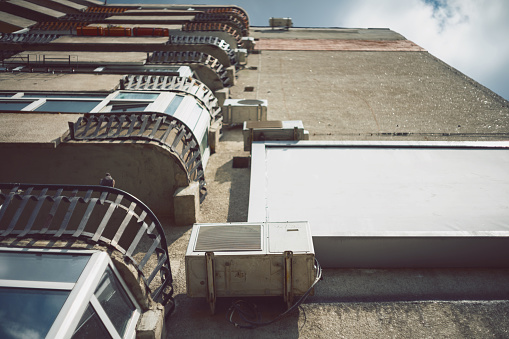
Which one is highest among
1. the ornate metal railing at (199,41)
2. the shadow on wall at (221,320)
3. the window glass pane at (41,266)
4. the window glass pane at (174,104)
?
the ornate metal railing at (199,41)

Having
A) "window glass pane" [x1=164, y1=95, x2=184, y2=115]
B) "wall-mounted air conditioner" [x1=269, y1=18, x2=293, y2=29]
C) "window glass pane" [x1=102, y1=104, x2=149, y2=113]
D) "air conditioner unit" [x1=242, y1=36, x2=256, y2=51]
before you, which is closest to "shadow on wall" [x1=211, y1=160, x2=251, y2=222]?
"window glass pane" [x1=164, y1=95, x2=184, y2=115]

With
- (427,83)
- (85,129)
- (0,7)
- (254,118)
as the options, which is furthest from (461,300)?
(0,7)

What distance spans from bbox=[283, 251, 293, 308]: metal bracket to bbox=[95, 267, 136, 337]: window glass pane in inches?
127

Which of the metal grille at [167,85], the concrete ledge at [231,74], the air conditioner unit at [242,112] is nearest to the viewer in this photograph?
the metal grille at [167,85]

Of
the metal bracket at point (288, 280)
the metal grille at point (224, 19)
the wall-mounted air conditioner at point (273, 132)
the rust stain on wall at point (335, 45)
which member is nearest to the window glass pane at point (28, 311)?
the metal bracket at point (288, 280)

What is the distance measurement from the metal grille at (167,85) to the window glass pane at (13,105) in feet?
13.9

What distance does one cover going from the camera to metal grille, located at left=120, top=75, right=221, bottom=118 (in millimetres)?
19239

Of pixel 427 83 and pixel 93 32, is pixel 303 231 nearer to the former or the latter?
pixel 427 83

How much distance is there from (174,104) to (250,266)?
9.43 m

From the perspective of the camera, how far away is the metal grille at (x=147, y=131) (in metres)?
13.6

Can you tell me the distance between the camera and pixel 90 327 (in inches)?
273

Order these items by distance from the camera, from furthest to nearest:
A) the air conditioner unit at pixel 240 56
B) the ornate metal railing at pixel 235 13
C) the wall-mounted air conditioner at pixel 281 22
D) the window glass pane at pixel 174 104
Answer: the wall-mounted air conditioner at pixel 281 22
the ornate metal railing at pixel 235 13
the air conditioner unit at pixel 240 56
the window glass pane at pixel 174 104

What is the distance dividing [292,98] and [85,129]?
54.0 ft

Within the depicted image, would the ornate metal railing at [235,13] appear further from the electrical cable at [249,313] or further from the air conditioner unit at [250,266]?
the electrical cable at [249,313]
